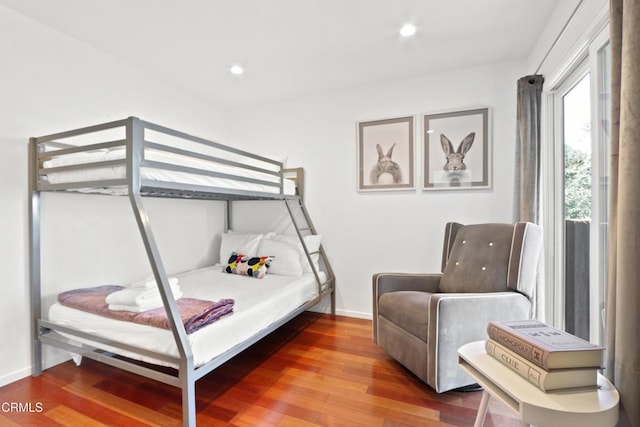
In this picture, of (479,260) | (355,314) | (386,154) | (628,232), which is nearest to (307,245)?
(355,314)

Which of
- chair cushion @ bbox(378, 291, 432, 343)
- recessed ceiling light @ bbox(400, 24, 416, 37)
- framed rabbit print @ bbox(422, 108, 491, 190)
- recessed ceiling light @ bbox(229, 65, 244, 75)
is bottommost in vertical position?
chair cushion @ bbox(378, 291, 432, 343)

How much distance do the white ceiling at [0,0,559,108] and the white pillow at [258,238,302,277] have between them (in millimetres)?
1699

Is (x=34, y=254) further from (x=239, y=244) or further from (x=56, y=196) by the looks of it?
(x=239, y=244)

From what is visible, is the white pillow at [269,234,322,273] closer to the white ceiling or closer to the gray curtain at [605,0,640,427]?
the white ceiling

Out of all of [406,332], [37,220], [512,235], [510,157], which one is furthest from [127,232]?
[510,157]

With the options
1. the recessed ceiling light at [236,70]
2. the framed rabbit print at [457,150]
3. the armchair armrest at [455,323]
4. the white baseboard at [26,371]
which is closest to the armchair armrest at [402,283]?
the armchair armrest at [455,323]

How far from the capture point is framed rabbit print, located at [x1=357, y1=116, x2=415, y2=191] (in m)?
2.98

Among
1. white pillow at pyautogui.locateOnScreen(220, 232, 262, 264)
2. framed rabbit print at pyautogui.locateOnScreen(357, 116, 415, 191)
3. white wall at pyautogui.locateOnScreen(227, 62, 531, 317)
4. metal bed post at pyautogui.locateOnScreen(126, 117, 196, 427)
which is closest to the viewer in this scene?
metal bed post at pyautogui.locateOnScreen(126, 117, 196, 427)

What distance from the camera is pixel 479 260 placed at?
2109mm

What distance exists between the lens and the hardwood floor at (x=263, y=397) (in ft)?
5.27

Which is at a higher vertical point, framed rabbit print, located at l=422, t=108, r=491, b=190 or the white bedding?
framed rabbit print, located at l=422, t=108, r=491, b=190

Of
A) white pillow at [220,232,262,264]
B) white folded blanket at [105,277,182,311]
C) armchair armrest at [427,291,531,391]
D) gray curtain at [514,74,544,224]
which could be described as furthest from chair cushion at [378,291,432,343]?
white pillow at [220,232,262,264]

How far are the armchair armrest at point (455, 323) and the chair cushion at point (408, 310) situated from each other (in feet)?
0.38

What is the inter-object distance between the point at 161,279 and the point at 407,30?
7.62ft
